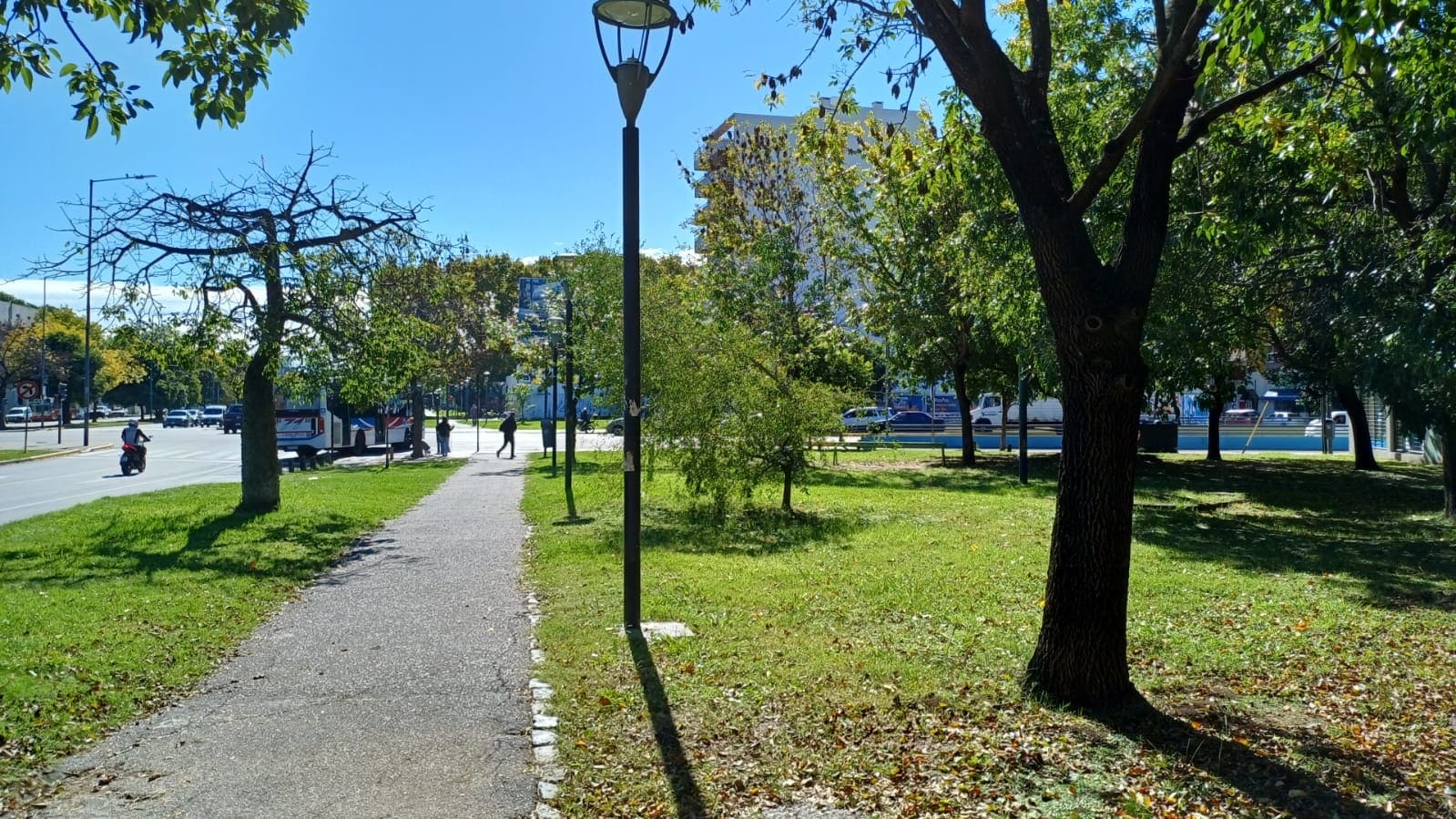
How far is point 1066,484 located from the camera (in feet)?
18.7

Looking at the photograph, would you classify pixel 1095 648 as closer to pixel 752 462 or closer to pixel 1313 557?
pixel 1313 557

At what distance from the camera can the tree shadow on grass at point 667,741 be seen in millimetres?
4516

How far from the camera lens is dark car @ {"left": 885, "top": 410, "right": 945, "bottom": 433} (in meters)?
48.0

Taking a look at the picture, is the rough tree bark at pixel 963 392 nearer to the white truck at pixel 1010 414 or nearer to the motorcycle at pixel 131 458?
the motorcycle at pixel 131 458

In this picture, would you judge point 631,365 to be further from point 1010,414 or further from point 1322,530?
point 1010,414

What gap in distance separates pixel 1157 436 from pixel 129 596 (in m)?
31.2

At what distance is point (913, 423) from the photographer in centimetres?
5275

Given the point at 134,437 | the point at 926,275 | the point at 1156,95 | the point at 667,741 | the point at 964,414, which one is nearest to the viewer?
the point at 667,741

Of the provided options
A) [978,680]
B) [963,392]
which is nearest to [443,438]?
[963,392]

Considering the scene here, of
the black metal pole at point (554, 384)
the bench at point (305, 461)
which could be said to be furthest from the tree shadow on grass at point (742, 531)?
the bench at point (305, 461)

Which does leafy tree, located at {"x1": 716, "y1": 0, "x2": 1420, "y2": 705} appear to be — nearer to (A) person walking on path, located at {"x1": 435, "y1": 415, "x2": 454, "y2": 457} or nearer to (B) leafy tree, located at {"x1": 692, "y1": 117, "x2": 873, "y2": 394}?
(B) leafy tree, located at {"x1": 692, "y1": 117, "x2": 873, "y2": 394}

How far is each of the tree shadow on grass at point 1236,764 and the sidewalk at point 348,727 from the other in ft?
9.74

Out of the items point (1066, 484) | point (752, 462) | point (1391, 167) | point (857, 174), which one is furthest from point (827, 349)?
point (1066, 484)

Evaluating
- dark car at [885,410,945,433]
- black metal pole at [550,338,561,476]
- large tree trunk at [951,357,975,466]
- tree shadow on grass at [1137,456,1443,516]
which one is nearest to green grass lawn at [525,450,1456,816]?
tree shadow on grass at [1137,456,1443,516]
